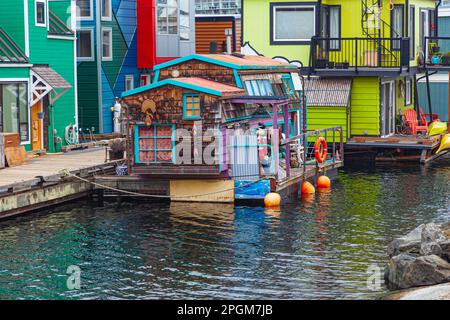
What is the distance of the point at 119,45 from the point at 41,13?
8.41 metres

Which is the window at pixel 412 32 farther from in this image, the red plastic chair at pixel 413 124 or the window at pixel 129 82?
the window at pixel 129 82

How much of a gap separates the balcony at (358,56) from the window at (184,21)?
9206 mm

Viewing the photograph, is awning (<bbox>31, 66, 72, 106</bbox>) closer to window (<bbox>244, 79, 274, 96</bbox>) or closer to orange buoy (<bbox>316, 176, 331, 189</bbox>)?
window (<bbox>244, 79, 274, 96</bbox>)

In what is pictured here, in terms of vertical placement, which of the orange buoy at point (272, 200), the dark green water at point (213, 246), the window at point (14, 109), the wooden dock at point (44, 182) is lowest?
the dark green water at point (213, 246)

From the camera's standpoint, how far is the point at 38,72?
37.7 metres

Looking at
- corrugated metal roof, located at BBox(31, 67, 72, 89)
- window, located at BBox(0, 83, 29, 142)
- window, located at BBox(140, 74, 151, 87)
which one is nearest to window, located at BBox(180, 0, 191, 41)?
window, located at BBox(140, 74, 151, 87)

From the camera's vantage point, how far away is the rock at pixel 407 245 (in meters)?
22.7

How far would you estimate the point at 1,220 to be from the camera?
28609 mm

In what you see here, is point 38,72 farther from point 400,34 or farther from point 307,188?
point 400,34

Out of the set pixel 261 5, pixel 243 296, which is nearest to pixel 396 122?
pixel 261 5

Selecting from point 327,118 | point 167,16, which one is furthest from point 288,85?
point 167,16

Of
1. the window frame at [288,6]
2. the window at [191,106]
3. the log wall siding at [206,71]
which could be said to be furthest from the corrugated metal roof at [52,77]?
the window frame at [288,6]

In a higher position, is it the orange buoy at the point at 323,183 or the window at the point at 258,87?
the window at the point at 258,87
